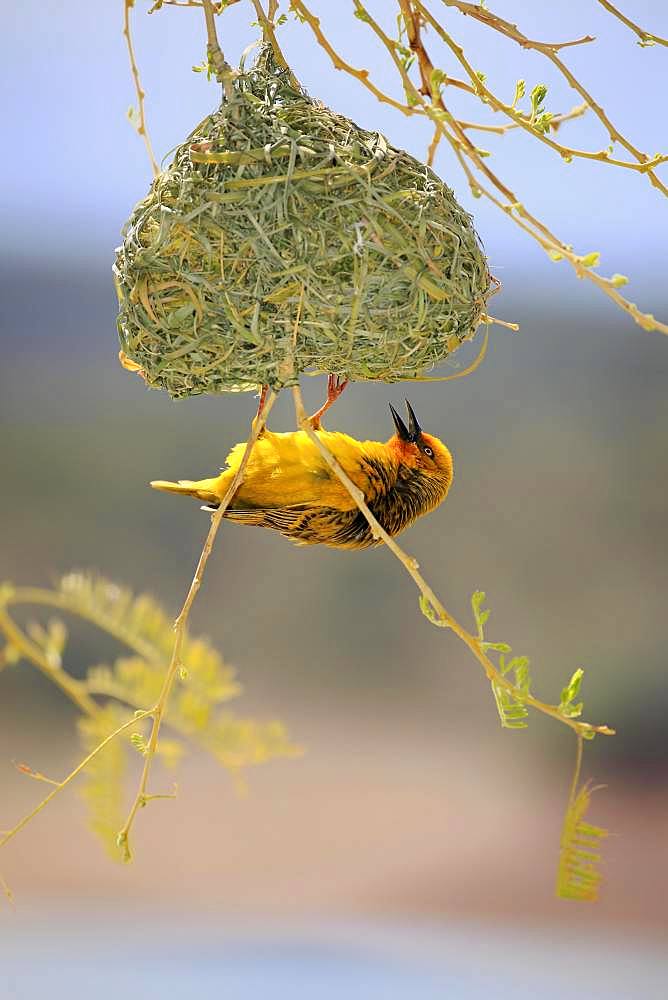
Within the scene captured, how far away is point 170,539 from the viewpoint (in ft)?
13.4

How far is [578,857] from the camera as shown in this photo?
0.79 m

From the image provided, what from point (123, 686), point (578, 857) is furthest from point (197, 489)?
point (578, 857)

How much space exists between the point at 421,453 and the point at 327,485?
0.47 feet

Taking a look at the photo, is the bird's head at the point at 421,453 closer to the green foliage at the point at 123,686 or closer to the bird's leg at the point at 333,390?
the bird's leg at the point at 333,390

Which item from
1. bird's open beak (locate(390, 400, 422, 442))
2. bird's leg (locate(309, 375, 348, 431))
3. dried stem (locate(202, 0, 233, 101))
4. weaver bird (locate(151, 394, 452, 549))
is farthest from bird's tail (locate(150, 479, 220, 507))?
dried stem (locate(202, 0, 233, 101))

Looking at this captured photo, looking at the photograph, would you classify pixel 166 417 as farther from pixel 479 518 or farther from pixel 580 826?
pixel 580 826

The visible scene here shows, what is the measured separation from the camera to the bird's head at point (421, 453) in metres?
1.05

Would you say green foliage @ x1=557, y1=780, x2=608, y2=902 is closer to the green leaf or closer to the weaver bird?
the green leaf

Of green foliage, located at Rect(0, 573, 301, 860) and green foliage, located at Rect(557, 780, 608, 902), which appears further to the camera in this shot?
green foliage, located at Rect(557, 780, 608, 902)

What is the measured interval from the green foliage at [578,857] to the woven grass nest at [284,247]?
40 centimetres

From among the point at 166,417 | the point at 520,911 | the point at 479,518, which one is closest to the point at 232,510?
the point at 166,417

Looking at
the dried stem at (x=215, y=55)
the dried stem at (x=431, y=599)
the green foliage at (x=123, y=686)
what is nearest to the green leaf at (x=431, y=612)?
the dried stem at (x=431, y=599)

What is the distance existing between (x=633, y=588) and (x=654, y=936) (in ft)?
4.81

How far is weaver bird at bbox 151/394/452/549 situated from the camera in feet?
3.14
